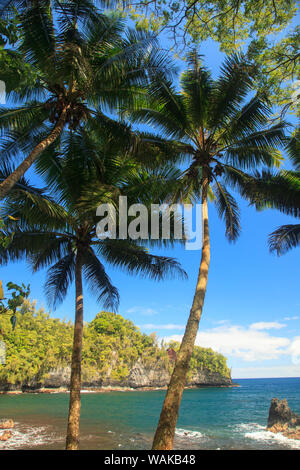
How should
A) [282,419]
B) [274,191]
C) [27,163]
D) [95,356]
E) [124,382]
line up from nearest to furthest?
[27,163]
[274,191]
[282,419]
[95,356]
[124,382]

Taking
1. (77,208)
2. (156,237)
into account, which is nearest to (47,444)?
(156,237)

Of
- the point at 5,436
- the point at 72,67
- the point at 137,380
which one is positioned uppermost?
the point at 72,67

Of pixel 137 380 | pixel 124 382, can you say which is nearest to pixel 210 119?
pixel 124 382

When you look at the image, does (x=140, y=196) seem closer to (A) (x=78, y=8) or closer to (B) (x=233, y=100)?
(B) (x=233, y=100)

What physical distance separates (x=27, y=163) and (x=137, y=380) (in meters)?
93.1

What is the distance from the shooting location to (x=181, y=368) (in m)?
6.40

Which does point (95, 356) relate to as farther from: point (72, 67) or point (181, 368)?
point (72, 67)

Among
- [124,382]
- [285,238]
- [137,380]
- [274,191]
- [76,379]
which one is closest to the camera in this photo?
[76,379]

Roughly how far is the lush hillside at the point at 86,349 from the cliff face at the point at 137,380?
2.68 feet

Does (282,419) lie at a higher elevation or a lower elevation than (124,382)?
higher

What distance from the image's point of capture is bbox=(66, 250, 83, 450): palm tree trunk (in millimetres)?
8031

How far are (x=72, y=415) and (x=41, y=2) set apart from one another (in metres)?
10.0

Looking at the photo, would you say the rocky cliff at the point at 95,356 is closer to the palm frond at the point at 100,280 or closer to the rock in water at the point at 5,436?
the rock in water at the point at 5,436
